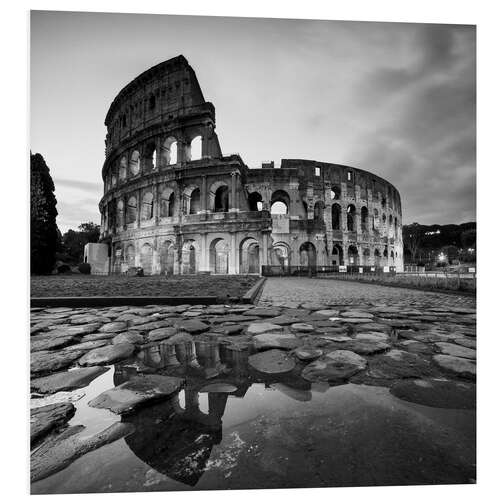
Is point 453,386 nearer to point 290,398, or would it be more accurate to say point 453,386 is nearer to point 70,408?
point 290,398

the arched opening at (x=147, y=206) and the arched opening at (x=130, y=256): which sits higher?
the arched opening at (x=147, y=206)

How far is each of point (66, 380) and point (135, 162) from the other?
23.9 m

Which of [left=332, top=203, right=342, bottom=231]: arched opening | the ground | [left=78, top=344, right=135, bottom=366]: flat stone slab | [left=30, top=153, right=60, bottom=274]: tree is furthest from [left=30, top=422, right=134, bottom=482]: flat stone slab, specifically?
[left=332, top=203, right=342, bottom=231]: arched opening

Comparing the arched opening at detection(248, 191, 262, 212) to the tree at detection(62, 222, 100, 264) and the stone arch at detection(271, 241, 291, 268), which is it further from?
the tree at detection(62, 222, 100, 264)

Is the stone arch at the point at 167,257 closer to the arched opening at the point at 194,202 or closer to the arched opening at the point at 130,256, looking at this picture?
the arched opening at the point at 130,256

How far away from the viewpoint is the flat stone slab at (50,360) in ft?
4.89

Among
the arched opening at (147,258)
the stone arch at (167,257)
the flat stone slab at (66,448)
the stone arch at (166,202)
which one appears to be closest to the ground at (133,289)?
the flat stone slab at (66,448)

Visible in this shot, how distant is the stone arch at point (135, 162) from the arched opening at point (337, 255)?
17.5 meters

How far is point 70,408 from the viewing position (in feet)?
3.50

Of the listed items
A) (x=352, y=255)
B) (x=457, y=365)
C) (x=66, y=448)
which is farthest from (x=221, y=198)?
(x=66, y=448)

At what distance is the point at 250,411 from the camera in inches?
40.4

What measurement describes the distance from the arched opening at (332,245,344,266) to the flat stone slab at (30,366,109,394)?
23.0 metres

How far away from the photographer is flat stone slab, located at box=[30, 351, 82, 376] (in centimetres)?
149

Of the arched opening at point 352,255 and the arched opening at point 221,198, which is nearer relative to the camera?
the arched opening at point 221,198
